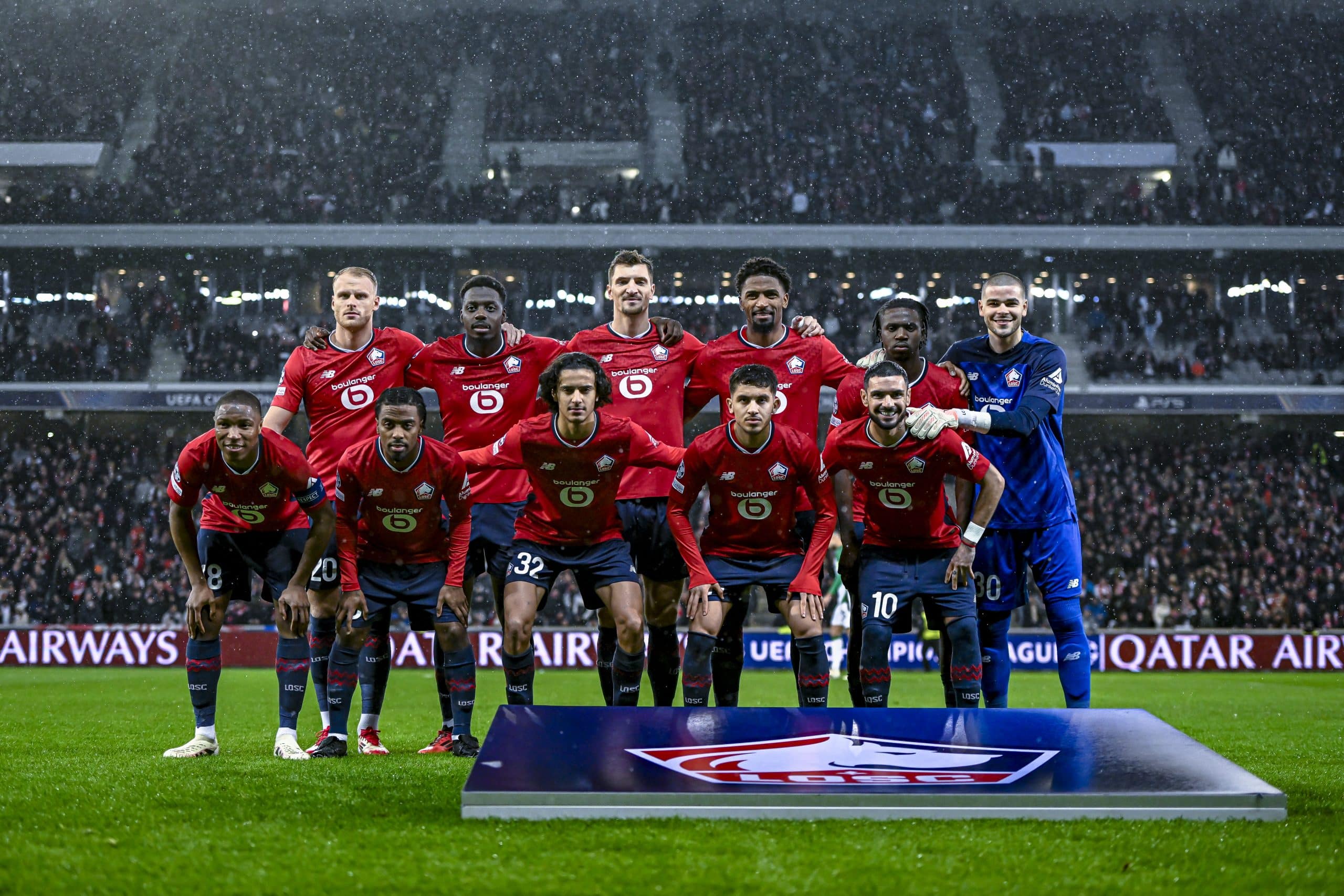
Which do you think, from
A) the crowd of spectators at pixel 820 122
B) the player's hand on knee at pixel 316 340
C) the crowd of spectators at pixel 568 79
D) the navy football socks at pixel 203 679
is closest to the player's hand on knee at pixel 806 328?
the player's hand on knee at pixel 316 340

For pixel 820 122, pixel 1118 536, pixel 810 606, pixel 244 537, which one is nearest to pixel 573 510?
pixel 810 606

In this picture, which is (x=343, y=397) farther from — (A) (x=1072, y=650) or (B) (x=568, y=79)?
(B) (x=568, y=79)

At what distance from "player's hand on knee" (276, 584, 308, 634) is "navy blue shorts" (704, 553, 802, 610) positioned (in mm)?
2036

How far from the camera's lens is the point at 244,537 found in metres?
6.61

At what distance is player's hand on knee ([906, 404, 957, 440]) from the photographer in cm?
601

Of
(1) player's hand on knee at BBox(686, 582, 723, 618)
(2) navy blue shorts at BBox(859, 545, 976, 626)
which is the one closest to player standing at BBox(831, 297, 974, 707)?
(2) navy blue shorts at BBox(859, 545, 976, 626)

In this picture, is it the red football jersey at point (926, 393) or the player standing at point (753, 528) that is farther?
the red football jersey at point (926, 393)

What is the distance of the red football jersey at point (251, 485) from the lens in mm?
6312

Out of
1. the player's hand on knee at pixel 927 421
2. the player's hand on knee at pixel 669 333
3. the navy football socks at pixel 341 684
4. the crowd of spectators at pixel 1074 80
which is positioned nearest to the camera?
the player's hand on knee at pixel 927 421

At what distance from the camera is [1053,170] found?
28.5m

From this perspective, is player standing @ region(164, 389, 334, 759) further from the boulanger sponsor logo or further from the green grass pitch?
the boulanger sponsor logo

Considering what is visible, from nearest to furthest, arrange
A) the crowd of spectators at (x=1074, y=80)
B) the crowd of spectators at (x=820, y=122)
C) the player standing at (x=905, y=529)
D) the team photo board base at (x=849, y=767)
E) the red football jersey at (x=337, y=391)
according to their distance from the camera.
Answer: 1. the team photo board base at (x=849, y=767)
2. the player standing at (x=905, y=529)
3. the red football jersey at (x=337, y=391)
4. the crowd of spectators at (x=820, y=122)
5. the crowd of spectators at (x=1074, y=80)

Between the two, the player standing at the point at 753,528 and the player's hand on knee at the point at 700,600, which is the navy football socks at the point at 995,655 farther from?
the player's hand on knee at the point at 700,600

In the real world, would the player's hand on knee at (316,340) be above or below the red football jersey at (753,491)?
above
